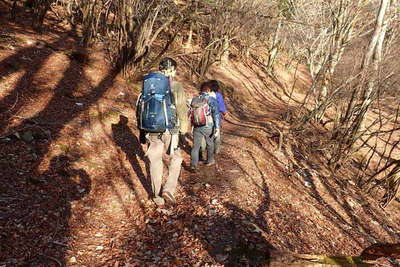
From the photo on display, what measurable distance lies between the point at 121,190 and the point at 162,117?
1888 mm

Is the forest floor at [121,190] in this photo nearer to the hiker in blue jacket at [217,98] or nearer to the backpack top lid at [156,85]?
the hiker in blue jacket at [217,98]

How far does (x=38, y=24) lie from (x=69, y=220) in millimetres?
10093

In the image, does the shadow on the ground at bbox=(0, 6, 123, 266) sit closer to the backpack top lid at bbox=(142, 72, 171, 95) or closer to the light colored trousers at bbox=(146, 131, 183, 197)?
the light colored trousers at bbox=(146, 131, 183, 197)

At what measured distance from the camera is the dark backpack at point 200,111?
627cm

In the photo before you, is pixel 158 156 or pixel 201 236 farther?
pixel 158 156

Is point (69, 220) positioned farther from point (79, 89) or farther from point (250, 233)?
point (79, 89)

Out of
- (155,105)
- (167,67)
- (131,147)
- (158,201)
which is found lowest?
(131,147)

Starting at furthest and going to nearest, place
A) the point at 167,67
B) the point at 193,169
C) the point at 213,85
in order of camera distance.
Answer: the point at 193,169 < the point at 213,85 < the point at 167,67

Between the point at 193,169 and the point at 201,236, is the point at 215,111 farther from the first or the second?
the point at 201,236

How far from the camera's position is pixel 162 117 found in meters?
4.52

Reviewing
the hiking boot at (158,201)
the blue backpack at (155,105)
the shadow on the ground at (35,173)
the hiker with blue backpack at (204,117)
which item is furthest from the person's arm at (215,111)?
the shadow on the ground at (35,173)

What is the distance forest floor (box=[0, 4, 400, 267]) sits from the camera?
409cm

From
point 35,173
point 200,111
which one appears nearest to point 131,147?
point 200,111

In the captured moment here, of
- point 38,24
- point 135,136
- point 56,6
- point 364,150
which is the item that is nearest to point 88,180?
point 135,136
